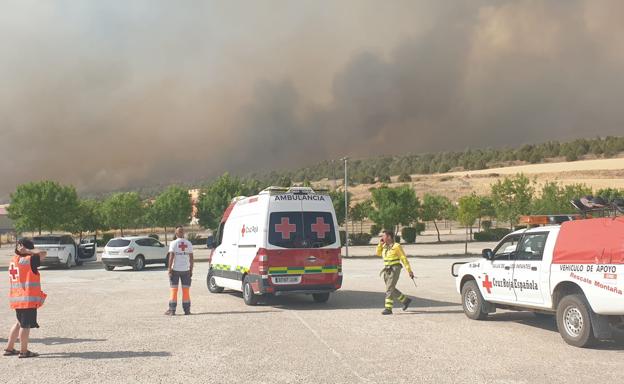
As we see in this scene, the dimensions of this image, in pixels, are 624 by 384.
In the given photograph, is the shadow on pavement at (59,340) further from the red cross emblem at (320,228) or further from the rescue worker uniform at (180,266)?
the red cross emblem at (320,228)

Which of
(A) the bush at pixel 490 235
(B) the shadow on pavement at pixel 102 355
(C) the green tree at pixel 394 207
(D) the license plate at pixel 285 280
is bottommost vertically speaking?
(B) the shadow on pavement at pixel 102 355

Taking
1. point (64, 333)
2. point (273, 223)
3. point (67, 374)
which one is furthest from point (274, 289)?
point (67, 374)

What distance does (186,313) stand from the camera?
543 inches

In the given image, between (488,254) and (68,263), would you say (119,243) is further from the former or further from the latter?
(488,254)

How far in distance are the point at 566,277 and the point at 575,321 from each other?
2.19 feet

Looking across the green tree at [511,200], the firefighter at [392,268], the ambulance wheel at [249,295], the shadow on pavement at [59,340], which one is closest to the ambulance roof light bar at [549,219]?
the firefighter at [392,268]

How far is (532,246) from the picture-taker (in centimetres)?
1123

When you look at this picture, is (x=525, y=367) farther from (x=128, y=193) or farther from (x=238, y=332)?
(x=128, y=193)

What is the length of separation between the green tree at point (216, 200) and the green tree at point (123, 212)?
1174 centimetres

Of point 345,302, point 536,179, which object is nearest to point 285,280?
point 345,302

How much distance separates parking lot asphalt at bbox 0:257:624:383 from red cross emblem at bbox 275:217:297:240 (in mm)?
1695

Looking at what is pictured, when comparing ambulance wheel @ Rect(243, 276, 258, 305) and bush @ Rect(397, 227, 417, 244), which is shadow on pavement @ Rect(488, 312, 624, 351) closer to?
ambulance wheel @ Rect(243, 276, 258, 305)

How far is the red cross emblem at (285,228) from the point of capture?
583 inches

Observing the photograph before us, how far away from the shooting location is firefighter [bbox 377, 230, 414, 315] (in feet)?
44.0
